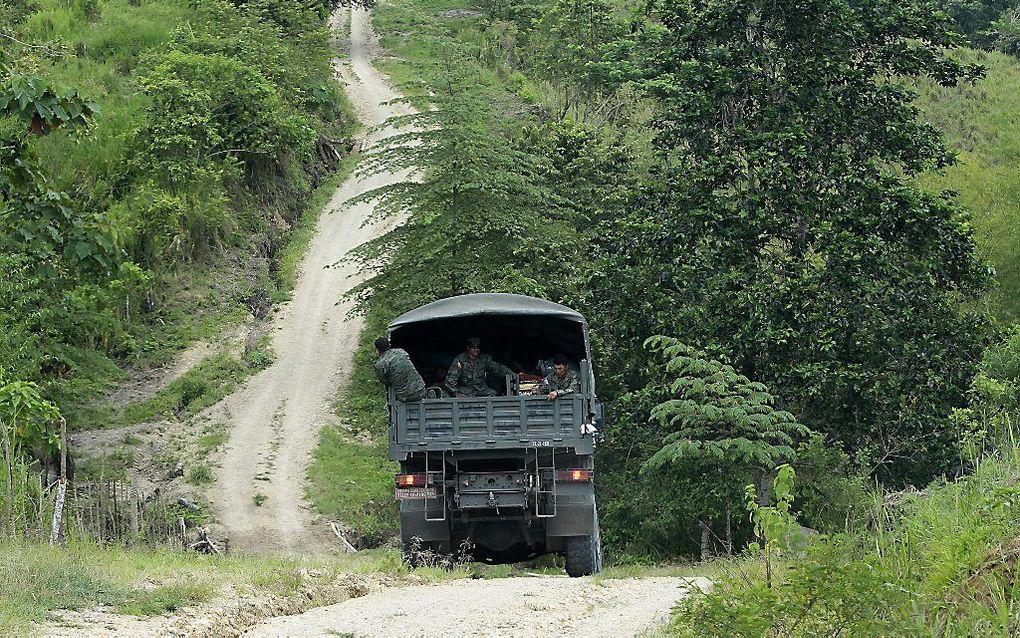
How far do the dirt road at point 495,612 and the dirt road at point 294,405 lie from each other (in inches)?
455

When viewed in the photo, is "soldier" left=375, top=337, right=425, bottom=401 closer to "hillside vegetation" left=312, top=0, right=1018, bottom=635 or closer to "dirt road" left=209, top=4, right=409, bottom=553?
"hillside vegetation" left=312, top=0, right=1018, bottom=635

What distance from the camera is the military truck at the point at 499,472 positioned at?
48.1 feet

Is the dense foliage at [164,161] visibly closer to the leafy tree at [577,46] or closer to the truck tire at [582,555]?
the leafy tree at [577,46]

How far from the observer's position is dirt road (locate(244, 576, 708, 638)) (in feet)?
31.8

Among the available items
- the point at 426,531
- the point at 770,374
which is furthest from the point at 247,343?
the point at 426,531

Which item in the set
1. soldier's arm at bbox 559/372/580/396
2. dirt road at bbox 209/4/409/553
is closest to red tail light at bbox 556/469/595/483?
soldier's arm at bbox 559/372/580/396

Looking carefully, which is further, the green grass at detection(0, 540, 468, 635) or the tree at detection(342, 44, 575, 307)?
the tree at detection(342, 44, 575, 307)

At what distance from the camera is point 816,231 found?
71.6ft

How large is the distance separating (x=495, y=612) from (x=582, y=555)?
16.4ft

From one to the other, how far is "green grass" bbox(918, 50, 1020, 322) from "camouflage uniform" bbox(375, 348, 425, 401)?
38.5 feet

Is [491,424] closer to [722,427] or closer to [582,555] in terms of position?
[582,555]

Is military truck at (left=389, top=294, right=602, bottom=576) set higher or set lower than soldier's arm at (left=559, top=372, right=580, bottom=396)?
lower

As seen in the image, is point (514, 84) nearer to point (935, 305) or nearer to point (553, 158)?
point (553, 158)

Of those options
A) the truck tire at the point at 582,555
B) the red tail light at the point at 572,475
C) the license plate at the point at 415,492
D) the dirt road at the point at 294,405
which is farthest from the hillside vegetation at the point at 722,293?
the license plate at the point at 415,492
